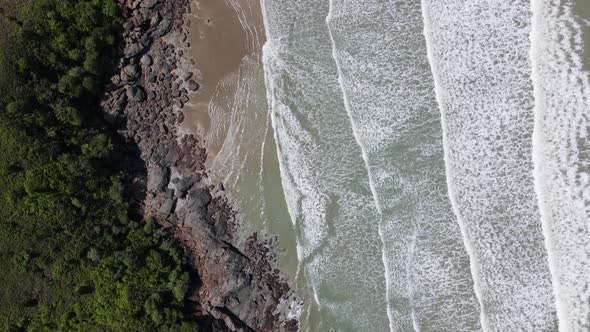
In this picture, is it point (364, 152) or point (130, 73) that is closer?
point (364, 152)

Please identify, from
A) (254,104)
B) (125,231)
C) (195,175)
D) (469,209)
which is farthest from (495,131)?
(125,231)

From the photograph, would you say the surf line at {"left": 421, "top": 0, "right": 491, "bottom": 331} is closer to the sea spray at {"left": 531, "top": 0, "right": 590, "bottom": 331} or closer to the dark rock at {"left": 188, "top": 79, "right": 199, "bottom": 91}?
the sea spray at {"left": 531, "top": 0, "right": 590, "bottom": 331}

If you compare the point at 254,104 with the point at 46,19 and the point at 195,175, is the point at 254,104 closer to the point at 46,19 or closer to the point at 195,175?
the point at 195,175

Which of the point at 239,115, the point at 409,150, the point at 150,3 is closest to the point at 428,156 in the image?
the point at 409,150

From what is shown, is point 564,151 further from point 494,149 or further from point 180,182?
point 180,182

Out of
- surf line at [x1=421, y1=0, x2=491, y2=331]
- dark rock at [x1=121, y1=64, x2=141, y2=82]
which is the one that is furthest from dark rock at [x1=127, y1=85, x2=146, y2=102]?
surf line at [x1=421, y1=0, x2=491, y2=331]

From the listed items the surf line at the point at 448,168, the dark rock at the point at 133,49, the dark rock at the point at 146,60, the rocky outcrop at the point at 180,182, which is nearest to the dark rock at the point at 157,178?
the rocky outcrop at the point at 180,182
